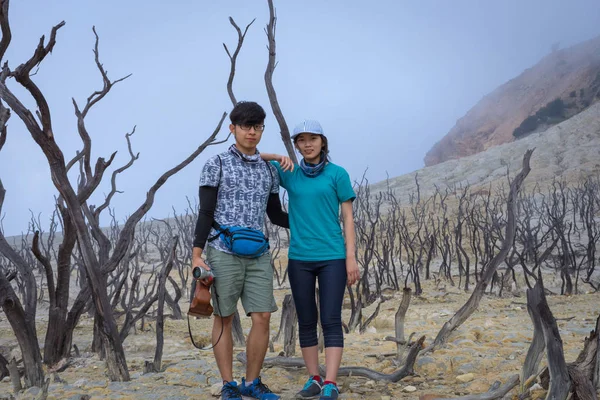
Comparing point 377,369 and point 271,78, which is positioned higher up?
point 271,78

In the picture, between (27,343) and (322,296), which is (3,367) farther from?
(322,296)

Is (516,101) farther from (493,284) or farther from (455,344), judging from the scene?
(455,344)

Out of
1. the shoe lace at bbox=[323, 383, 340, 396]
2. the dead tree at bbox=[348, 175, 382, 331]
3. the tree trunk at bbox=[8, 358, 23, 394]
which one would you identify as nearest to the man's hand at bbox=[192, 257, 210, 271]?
the shoe lace at bbox=[323, 383, 340, 396]

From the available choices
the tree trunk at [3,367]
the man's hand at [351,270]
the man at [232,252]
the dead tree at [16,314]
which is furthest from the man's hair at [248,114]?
the tree trunk at [3,367]

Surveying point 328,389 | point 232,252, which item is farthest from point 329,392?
point 232,252

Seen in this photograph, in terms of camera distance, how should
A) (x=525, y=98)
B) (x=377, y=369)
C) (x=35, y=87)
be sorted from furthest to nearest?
(x=525, y=98)
(x=377, y=369)
(x=35, y=87)

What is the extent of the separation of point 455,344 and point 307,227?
6.24 feet

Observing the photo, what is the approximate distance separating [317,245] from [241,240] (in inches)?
15.8

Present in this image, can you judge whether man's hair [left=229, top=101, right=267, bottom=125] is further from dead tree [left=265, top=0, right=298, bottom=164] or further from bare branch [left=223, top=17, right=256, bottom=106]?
bare branch [left=223, top=17, right=256, bottom=106]

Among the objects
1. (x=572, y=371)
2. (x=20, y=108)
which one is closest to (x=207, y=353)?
(x=20, y=108)

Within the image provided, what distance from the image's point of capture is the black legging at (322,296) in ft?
9.31

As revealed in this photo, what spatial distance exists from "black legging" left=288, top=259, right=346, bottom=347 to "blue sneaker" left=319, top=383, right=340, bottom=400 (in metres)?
0.20

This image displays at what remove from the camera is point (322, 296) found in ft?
9.42

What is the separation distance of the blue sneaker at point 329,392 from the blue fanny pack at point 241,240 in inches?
29.4
